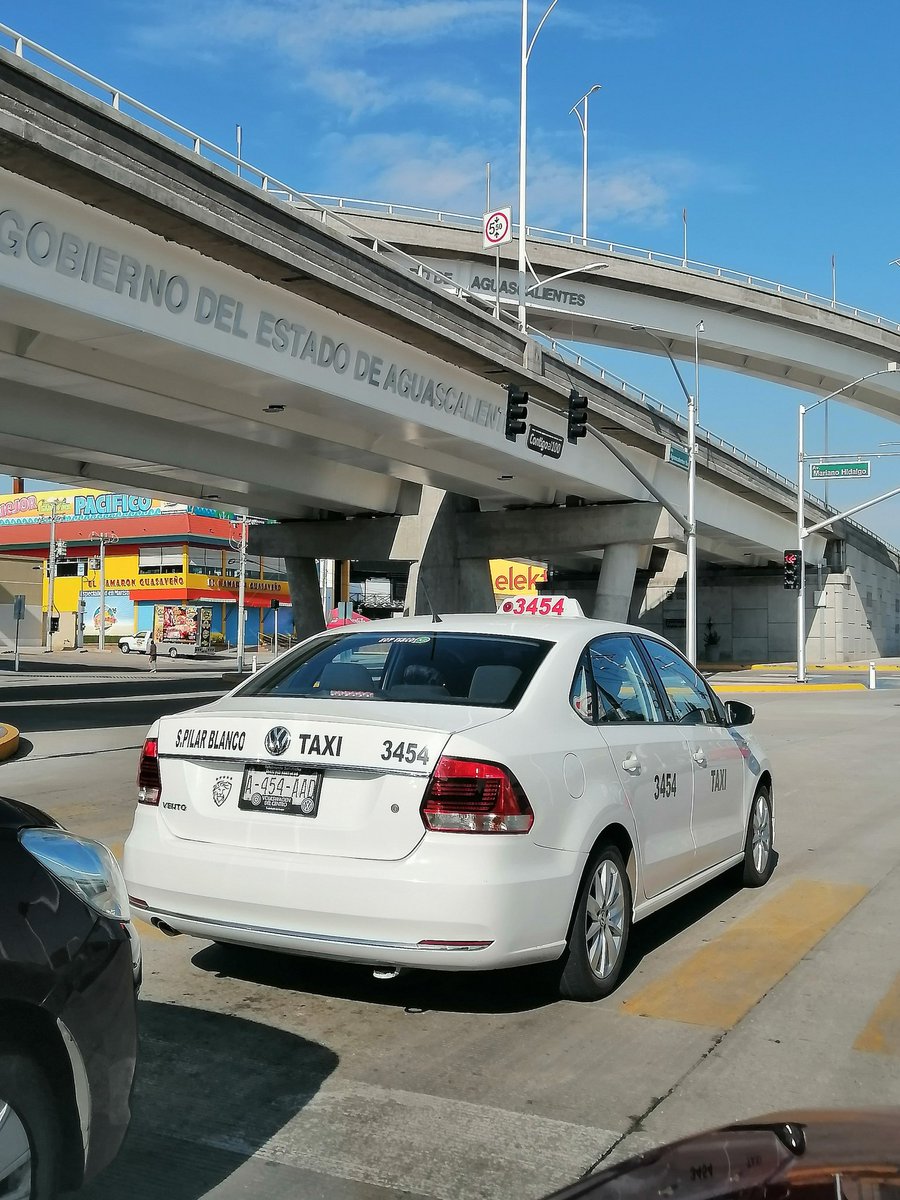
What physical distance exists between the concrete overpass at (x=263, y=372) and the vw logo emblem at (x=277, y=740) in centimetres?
1224

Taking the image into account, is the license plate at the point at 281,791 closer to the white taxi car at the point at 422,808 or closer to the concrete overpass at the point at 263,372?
the white taxi car at the point at 422,808

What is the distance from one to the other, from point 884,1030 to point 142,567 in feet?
251

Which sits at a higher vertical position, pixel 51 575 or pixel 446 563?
pixel 51 575

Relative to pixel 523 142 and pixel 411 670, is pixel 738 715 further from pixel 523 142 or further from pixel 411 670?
pixel 523 142

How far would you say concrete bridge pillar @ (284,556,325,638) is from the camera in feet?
149

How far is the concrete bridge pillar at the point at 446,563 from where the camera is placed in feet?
127

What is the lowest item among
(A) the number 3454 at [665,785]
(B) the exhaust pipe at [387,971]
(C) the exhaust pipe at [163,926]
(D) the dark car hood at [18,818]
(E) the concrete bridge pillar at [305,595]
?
(B) the exhaust pipe at [387,971]

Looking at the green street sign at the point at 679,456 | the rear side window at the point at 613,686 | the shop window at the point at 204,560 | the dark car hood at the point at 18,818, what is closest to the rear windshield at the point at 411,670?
the rear side window at the point at 613,686

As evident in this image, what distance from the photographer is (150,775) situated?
5.14 meters

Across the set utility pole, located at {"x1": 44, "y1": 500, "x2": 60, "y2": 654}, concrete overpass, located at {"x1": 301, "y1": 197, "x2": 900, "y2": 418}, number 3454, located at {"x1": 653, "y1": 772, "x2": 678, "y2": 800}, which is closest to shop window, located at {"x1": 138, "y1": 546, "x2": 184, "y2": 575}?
utility pole, located at {"x1": 44, "y1": 500, "x2": 60, "y2": 654}

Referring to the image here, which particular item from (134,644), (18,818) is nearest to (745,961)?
(18,818)

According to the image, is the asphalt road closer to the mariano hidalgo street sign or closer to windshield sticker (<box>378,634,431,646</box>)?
windshield sticker (<box>378,634,431,646</box>)

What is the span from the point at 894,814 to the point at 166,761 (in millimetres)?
8068

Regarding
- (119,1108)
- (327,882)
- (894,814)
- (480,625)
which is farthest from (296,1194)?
(894,814)
